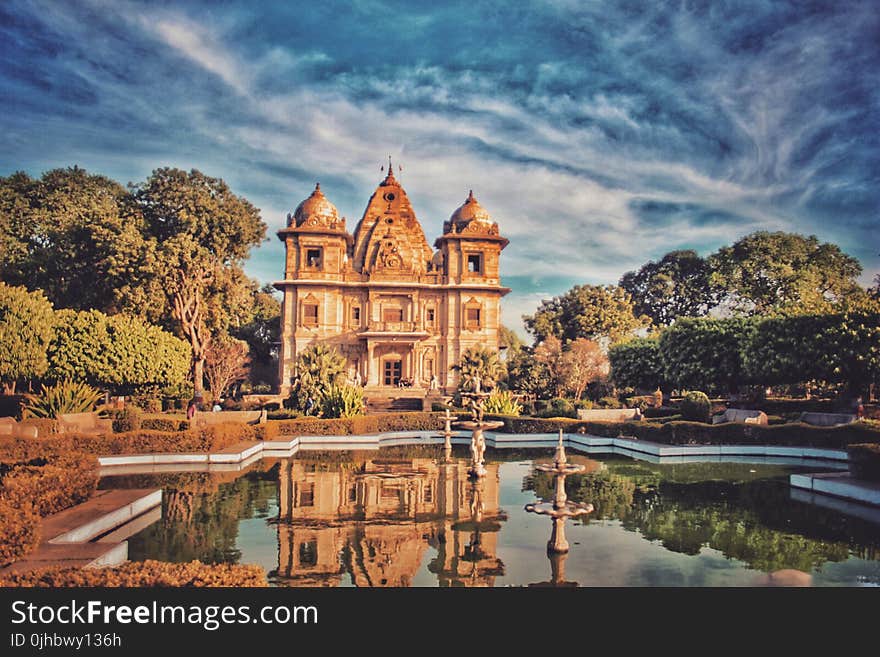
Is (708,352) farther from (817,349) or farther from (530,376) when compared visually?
(530,376)

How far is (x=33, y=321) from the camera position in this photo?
75.7 ft

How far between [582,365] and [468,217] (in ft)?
44.3

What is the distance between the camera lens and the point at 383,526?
980 cm

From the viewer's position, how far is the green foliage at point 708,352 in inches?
1243

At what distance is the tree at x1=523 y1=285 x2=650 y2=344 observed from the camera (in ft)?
169

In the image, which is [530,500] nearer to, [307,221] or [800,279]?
[307,221]

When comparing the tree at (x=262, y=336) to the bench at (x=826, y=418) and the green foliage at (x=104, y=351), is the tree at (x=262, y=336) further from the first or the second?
the bench at (x=826, y=418)

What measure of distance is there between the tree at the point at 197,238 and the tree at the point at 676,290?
3477cm

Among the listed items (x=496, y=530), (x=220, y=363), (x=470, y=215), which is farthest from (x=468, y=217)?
(x=496, y=530)

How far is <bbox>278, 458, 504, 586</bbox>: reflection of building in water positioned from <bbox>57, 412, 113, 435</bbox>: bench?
724 cm

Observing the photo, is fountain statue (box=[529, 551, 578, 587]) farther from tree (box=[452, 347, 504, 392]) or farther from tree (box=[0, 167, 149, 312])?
tree (box=[0, 167, 149, 312])

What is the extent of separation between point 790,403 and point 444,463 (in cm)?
2350

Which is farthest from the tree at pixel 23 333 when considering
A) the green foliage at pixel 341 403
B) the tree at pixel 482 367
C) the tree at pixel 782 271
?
the tree at pixel 782 271

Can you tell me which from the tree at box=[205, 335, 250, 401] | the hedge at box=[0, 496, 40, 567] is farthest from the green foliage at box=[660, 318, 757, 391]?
the hedge at box=[0, 496, 40, 567]
